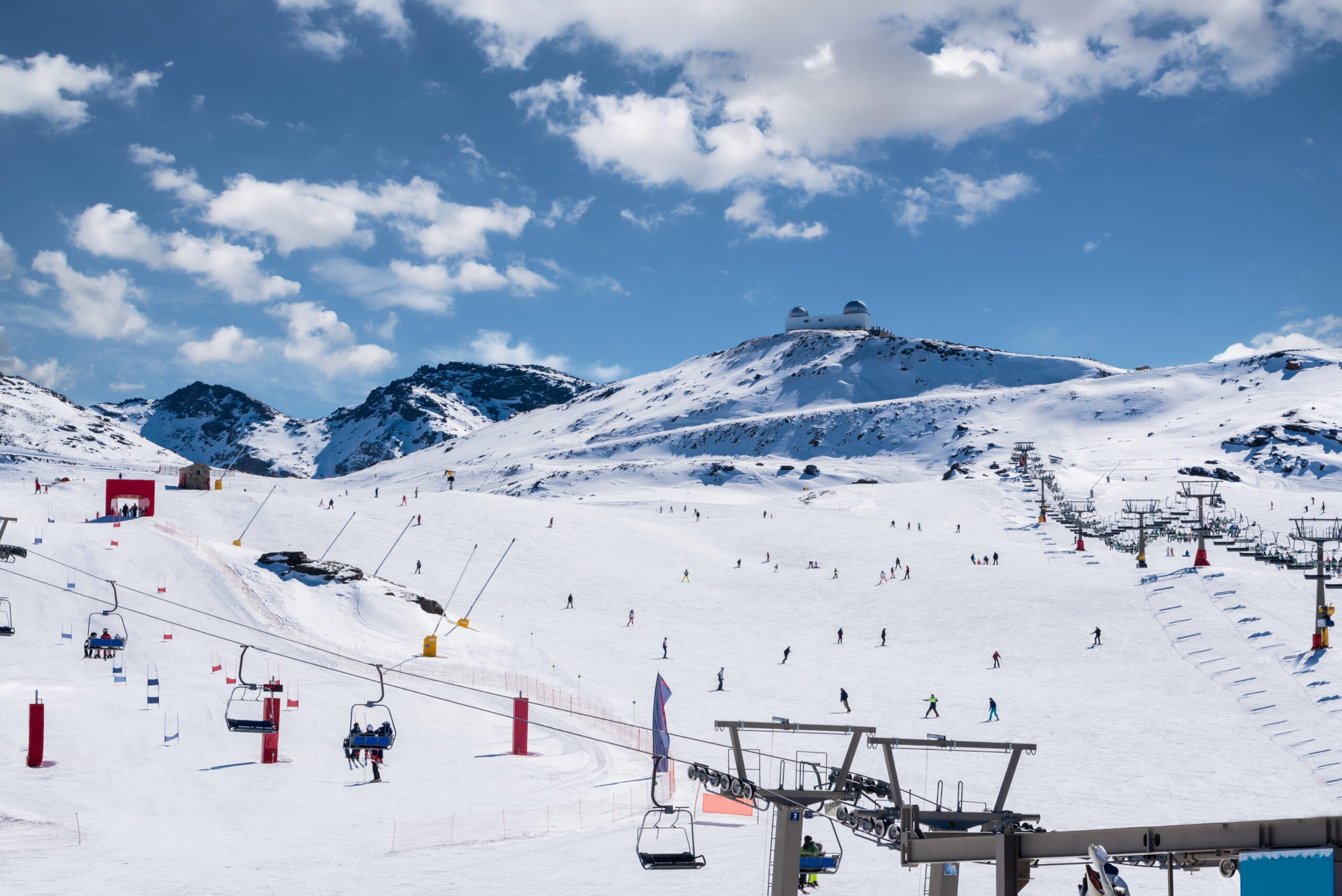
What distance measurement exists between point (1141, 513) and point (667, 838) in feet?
142

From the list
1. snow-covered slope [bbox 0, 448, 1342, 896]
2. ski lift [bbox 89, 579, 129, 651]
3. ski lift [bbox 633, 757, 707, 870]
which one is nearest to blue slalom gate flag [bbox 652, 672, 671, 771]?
ski lift [bbox 633, 757, 707, 870]

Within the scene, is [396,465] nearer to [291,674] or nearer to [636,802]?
[291,674]

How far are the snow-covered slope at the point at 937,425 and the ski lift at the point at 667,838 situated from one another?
3866 inches

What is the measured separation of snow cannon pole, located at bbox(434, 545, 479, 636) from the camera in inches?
1733

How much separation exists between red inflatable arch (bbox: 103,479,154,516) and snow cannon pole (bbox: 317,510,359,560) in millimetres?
9032

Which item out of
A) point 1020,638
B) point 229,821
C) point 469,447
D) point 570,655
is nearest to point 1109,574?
point 1020,638

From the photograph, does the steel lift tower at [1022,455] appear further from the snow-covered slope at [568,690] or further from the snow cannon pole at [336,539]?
the snow cannon pole at [336,539]

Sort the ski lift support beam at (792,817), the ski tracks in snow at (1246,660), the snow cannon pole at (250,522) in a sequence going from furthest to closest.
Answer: the snow cannon pole at (250,522)
the ski tracks in snow at (1246,660)
the ski lift support beam at (792,817)

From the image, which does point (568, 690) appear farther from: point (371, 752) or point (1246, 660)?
point (1246, 660)

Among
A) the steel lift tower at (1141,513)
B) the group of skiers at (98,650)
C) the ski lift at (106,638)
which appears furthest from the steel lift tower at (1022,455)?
the group of skiers at (98,650)

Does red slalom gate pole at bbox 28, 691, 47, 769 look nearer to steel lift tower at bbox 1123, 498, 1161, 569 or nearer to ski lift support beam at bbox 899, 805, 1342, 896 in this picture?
ski lift support beam at bbox 899, 805, 1342, 896

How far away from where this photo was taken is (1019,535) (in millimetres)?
72125

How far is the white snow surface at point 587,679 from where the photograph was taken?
68.5 feet

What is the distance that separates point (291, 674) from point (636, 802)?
15.7 meters
